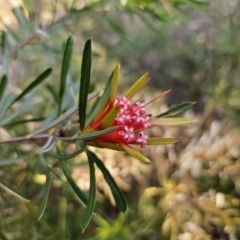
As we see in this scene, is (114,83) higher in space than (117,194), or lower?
higher

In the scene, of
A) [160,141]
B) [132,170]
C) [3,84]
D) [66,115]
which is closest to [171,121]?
[160,141]

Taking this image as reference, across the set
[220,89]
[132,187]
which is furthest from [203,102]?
[132,187]

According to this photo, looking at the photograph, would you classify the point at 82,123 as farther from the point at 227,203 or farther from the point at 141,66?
the point at 141,66

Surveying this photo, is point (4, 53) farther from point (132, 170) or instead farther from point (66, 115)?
point (132, 170)

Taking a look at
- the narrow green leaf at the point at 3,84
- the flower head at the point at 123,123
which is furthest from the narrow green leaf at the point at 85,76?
the narrow green leaf at the point at 3,84

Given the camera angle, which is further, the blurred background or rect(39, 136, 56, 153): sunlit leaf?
the blurred background

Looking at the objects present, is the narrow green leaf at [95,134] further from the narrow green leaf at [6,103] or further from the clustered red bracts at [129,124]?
the narrow green leaf at [6,103]

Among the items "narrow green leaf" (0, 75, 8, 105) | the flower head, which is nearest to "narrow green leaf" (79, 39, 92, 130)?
the flower head

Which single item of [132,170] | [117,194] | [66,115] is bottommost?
[132,170]

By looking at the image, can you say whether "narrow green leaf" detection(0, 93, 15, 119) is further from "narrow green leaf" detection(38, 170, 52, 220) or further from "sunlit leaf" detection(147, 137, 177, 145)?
"sunlit leaf" detection(147, 137, 177, 145)

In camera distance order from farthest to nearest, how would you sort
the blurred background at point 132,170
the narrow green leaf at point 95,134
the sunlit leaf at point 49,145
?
the blurred background at point 132,170, the sunlit leaf at point 49,145, the narrow green leaf at point 95,134

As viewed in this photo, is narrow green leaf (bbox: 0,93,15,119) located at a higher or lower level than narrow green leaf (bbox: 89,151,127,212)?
higher

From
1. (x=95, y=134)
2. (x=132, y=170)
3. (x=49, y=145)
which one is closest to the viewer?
(x=95, y=134)

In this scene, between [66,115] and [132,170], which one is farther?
[132,170]
